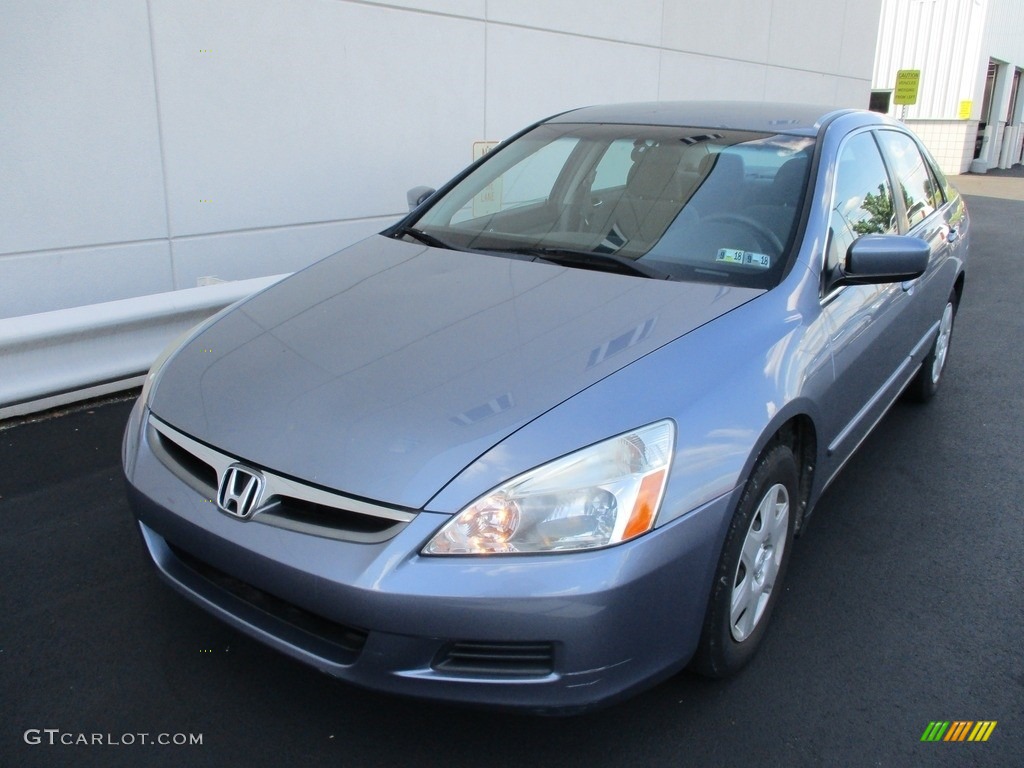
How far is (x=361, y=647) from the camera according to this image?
2.04 m

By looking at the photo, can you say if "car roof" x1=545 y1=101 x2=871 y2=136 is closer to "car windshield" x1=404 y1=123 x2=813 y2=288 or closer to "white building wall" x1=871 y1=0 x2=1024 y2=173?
"car windshield" x1=404 y1=123 x2=813 y2=288

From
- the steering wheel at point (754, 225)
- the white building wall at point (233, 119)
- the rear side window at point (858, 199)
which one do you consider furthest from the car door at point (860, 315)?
the white building wall at point (233, 119)

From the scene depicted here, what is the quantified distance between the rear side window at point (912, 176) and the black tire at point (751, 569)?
6.53 ft

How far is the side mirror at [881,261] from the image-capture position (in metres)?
2.89

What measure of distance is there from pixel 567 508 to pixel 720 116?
2.30m

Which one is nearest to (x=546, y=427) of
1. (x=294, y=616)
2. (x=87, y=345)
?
(x=294, y=616)

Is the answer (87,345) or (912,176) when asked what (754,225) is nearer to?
(912,176)

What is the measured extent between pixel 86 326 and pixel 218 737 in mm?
2686

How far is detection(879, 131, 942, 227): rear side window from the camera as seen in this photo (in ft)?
13.1

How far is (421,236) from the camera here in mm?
3521

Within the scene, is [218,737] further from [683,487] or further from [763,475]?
[763,475]

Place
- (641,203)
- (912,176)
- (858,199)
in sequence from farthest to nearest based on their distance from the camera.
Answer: (912,176) < (858,199) < (641,203)

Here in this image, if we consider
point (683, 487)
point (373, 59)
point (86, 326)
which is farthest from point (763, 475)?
point (373, 59)

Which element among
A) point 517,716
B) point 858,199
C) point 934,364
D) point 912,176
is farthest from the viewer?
point 934,364
